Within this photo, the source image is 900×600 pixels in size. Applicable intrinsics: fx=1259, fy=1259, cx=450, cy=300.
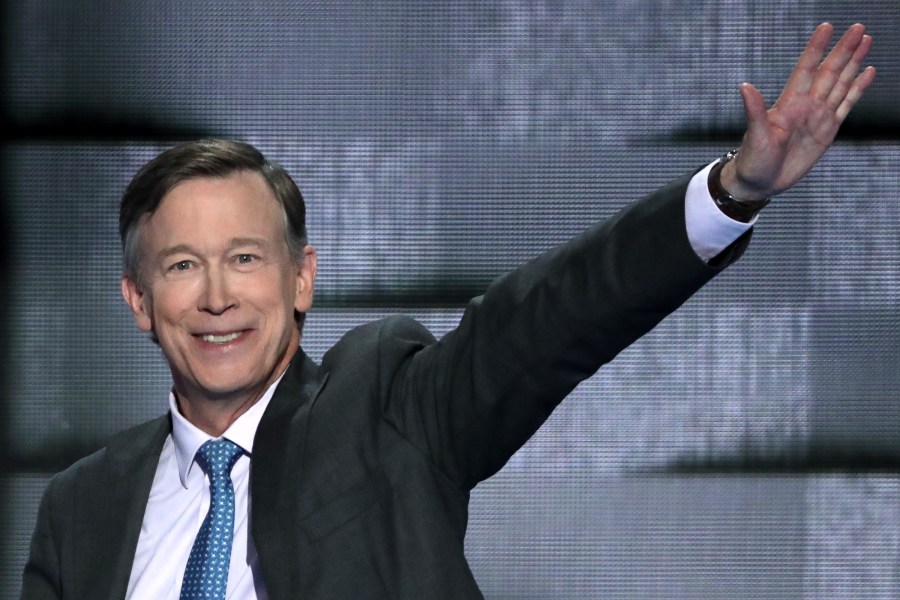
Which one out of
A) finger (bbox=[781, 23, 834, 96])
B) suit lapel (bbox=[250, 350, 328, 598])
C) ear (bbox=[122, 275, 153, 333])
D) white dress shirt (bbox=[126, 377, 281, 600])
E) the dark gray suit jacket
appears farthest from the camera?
ear (bbox=[122, 275, 153, 333])

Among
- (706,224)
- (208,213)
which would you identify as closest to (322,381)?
(208,213)

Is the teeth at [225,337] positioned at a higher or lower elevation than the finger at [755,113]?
lower

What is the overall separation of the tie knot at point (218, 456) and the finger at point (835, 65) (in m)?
0.78

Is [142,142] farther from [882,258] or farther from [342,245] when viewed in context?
[882,258]

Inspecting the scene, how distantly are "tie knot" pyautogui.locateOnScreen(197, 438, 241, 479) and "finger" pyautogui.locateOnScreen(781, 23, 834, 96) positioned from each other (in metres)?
0.76

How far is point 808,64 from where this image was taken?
3.54 feet

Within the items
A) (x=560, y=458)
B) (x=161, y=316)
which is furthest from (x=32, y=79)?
(x=560, y=458)

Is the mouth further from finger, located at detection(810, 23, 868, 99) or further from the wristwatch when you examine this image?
finger, located at detection(810, 23, 868, 99)

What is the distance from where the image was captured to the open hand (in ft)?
3.54

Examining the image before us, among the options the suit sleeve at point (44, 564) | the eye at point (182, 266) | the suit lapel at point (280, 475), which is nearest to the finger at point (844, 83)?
the suit lapel at point (280, 475)

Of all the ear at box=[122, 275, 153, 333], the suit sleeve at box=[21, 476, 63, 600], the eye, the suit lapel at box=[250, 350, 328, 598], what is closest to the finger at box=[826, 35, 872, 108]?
the suit lapel at box=[250, 350, 328, 598]

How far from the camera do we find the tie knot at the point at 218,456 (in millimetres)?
1475

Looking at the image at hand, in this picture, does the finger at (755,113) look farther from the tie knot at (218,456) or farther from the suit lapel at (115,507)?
the suit lapel at (115,507)

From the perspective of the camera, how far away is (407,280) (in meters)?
2.29
